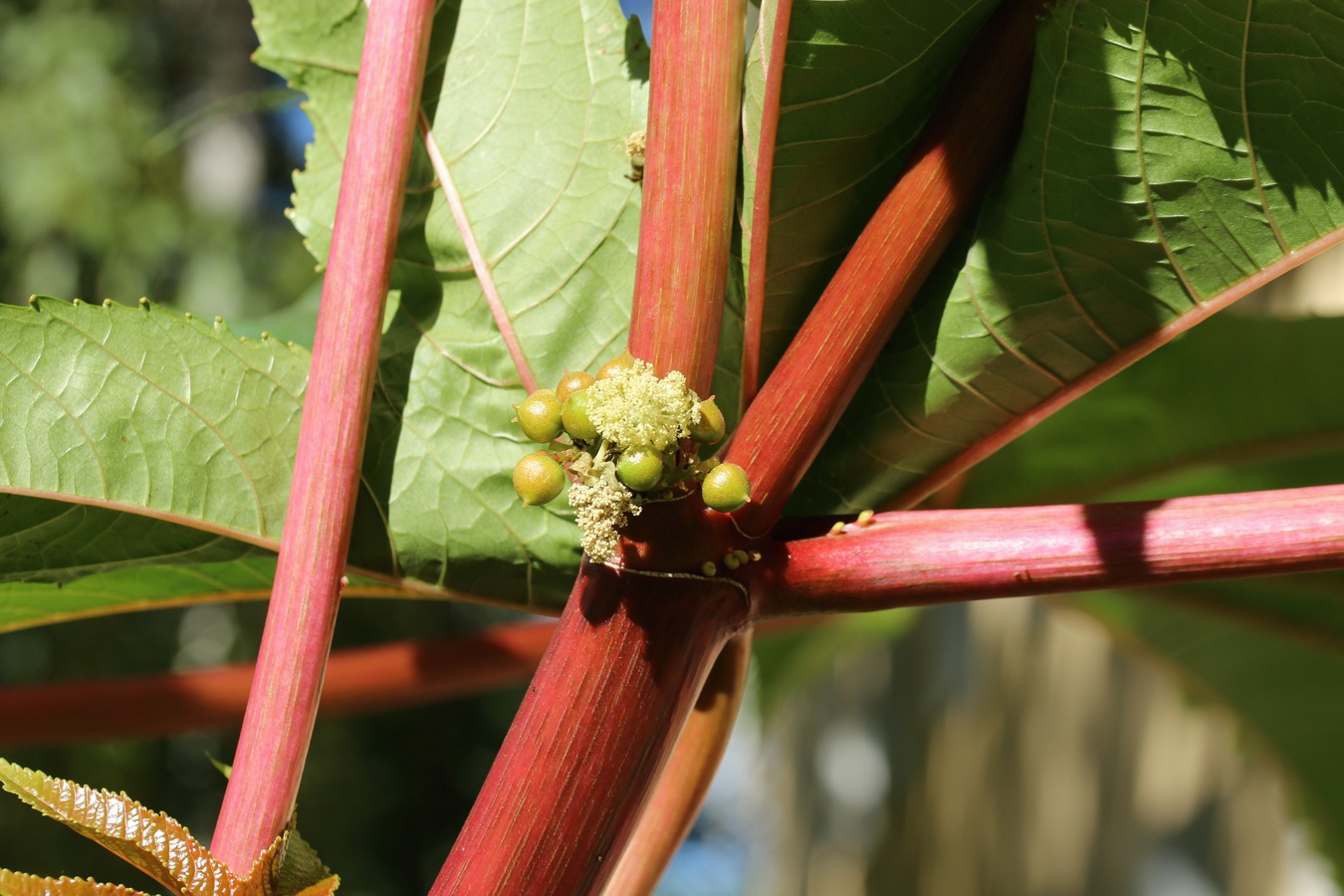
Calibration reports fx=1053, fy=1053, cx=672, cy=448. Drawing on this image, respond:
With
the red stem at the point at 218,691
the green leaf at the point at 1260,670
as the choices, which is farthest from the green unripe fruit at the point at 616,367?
the green leaf at the point at 1260,670

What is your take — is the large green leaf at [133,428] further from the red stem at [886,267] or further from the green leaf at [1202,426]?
the green leaf at [1202,426]

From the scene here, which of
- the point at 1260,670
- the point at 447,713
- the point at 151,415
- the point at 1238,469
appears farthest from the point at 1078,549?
the point at 447,713

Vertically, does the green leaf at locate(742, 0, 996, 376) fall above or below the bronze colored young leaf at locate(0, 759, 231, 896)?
above

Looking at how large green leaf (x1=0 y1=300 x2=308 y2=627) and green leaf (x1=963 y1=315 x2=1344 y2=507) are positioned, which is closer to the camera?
large green leaf (x1=0 y1=300 x2=308 y2=627)

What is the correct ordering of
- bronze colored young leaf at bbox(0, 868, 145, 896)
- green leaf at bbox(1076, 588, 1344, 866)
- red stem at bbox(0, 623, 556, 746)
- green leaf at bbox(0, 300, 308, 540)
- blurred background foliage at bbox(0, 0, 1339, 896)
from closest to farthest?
bronze colored young leaf at bbox(0, 868, 145, 896), green leaf at bbox(0, 300, 308, 540), red stem at bbox(0, 623, 556, 746), green leaf at bbox(1076, 588, 1344, 866), blurred background foliage at bbox(0, 0, 1339, 896)

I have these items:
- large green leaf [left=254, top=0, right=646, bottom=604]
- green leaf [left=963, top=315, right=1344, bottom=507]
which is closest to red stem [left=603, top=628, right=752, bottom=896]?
large green leaf [left=254, top=0, right=646, bottom=604]

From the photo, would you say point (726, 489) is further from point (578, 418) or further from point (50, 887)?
point (50, 887)

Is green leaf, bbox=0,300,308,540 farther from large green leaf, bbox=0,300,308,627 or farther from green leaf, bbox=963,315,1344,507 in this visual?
green leaf, bbox=963,315,1344,507
